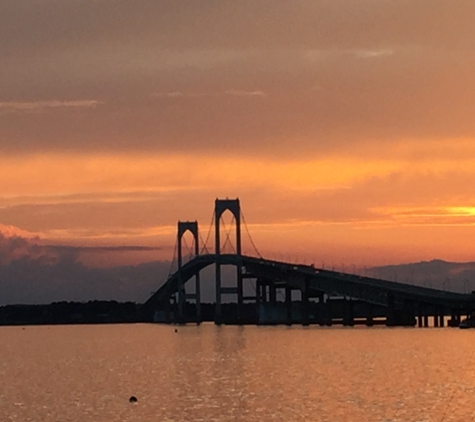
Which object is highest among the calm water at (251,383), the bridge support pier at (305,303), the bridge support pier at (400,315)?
the bridge support pier at (305,303)

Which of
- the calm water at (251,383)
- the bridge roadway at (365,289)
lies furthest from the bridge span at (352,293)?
the calm water at (251,383)

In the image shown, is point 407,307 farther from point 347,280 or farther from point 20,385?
point 20,385

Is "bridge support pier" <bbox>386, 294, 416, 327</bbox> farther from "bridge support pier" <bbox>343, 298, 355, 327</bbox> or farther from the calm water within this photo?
the calm water

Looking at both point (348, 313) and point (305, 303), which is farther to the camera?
point (348, 313)

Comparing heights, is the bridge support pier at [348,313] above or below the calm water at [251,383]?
above

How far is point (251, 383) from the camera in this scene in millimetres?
76875

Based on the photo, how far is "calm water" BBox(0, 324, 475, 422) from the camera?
6075cm

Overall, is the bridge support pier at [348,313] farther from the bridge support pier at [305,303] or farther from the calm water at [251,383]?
the calm water at [251,383]

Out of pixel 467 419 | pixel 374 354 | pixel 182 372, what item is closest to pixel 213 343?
pixel 374 354

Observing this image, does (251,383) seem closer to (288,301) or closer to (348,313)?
(348,313)

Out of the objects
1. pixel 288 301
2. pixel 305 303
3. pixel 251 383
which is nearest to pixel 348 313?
pixel 288 301

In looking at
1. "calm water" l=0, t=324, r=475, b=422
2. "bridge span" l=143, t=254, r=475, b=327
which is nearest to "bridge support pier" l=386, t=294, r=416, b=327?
"bridge span" l=143, t=254, r=475, b=327

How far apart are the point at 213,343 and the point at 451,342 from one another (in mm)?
24294

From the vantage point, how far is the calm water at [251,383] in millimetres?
60750
